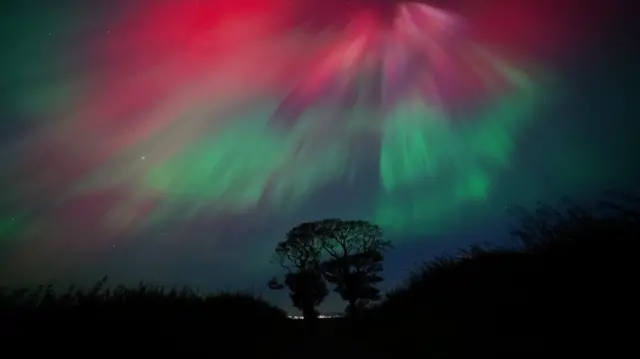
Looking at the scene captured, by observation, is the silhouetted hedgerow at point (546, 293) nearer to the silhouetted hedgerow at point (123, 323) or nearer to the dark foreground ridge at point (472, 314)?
the dark foreground ridge at point (472, 314)

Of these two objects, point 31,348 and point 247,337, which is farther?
point 247,337

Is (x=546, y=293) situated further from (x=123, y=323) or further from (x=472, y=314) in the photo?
(x=123, y=323)

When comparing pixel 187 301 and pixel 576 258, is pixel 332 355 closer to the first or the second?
pixel 187 301

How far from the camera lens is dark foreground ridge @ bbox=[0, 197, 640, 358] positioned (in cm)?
486

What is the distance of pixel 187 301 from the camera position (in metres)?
13.4

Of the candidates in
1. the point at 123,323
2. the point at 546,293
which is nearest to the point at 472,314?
the point at 546,293

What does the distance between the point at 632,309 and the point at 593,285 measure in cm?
66

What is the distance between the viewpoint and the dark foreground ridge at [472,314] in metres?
4.86

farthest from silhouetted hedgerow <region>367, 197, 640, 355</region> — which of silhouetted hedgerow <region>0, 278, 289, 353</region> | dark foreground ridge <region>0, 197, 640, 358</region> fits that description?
silhouetted hedgerow <region>0, 278, 289, 353</region>

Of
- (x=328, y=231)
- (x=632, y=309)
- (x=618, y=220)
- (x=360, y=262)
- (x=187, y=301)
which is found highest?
(x=328, y=231)

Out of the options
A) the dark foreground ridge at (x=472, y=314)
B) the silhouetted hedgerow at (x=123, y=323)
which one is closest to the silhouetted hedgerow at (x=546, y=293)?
the dark foreground ridge at (x=472, y=314)

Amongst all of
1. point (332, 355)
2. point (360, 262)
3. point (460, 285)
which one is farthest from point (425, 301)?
point (360, 262)

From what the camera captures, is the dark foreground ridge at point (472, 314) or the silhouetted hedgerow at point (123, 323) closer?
the dark foreground ridge at point (472, 314)

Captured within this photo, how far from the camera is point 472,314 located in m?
7.29
